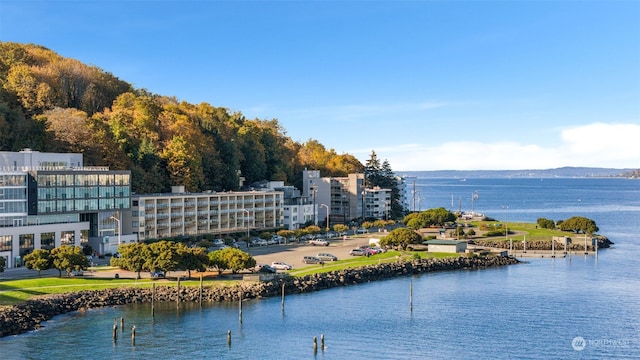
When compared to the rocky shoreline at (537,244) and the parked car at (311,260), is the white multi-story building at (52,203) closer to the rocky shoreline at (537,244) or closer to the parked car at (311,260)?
the parked car at (311,260)

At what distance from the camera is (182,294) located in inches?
3054

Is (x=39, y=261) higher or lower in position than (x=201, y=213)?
lower

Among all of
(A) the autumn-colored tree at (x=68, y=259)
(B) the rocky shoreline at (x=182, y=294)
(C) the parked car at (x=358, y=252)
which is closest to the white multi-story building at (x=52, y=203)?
(A) the autumn-colored tree at (x=68, y=259)

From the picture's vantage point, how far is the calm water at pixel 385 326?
5938 cm

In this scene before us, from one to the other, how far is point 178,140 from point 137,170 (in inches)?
518

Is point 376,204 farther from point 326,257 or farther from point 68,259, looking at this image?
point 68,259

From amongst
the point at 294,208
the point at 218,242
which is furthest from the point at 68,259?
the point at 294,208

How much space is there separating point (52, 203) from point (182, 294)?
30.7 metres

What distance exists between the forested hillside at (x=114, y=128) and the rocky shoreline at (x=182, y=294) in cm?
5133

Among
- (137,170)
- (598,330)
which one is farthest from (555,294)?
(137,170)

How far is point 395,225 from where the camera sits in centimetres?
16712

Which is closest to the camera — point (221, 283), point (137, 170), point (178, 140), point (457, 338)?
point (457, 338)

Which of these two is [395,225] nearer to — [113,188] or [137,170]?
[137,170]

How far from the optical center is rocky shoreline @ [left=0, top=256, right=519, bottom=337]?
2584 inches
